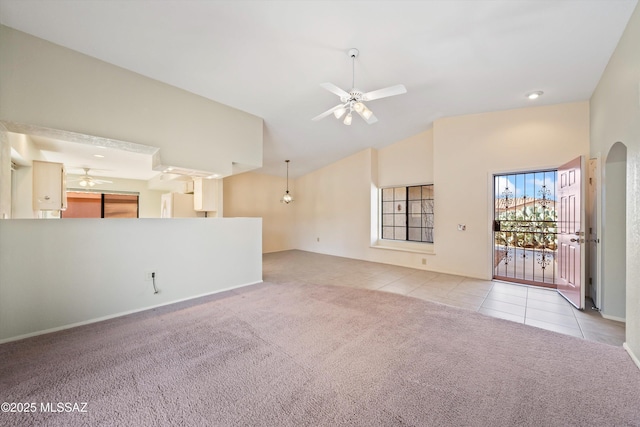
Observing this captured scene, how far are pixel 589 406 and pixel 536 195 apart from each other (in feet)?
14.0

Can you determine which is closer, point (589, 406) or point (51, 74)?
point (589, 406)

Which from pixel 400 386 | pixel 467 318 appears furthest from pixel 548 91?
pixel 400 386

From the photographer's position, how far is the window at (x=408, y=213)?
6.20 metres

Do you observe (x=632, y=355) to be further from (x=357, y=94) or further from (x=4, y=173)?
(x=4, y=173)

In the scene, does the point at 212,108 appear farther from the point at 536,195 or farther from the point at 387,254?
the point at 536,195

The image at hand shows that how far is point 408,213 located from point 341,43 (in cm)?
471

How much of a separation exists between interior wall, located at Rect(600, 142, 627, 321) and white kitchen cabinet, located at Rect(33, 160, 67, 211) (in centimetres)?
759

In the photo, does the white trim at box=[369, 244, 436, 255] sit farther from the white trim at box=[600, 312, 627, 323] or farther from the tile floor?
the white trim at box=[600, 312, 627, 323]

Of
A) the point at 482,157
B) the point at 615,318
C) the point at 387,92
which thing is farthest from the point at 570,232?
the point at 387,92

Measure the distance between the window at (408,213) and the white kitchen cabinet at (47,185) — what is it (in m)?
6.67

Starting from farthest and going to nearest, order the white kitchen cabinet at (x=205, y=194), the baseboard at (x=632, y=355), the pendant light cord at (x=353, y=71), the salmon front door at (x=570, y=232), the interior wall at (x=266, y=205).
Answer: the interior wall at (x=266, y=205) → the white kitchen cabinet at (x=205, y=194) → the salmon front door at (x=570, y=232) → the pendant light cord at (x=353, y=71) → the baseboard at (x=632, y=355)

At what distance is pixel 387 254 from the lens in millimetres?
6301
